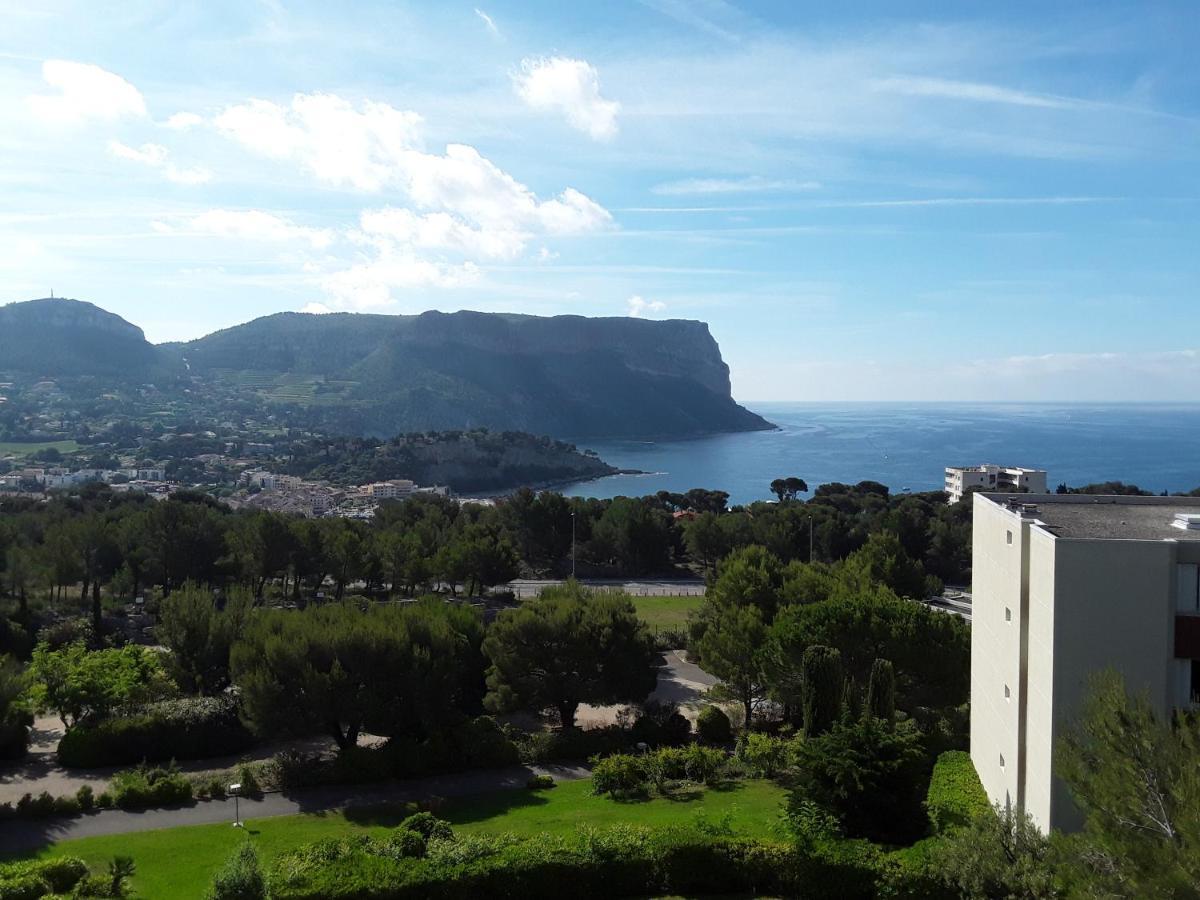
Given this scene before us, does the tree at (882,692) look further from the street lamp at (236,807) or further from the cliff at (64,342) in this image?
the cliff at (64,342)

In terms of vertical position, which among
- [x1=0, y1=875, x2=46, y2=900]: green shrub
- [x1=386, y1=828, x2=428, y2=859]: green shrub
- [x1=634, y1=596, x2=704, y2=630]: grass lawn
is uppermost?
[x1=0, y1=875, x2=46, y2=900]: green shrub

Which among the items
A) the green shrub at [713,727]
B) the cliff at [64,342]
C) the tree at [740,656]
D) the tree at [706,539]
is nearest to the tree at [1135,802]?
the green shrub at [713,727]

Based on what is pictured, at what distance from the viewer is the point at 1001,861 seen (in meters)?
10.9

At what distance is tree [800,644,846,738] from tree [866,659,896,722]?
0.97 m

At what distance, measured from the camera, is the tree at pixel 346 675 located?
19.3 meters

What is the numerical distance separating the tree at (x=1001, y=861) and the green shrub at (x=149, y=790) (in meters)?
14.6

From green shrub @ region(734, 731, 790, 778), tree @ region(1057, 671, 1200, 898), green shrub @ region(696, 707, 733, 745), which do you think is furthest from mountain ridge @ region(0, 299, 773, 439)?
tree @ region(1057, 671, 1200, 898)

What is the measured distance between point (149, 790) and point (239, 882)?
8.30 metres

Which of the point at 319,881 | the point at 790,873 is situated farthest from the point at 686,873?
the point at 319,881

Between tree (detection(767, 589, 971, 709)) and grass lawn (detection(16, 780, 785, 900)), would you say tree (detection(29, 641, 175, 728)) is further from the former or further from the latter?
tree (detection(767, 589, 971, 709))

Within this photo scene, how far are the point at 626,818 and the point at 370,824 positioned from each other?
16.2 feet

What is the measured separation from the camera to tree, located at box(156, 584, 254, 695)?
23.7 metres

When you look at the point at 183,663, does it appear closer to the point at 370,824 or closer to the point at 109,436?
the point at 370,824

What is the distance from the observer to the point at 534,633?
2242cm
